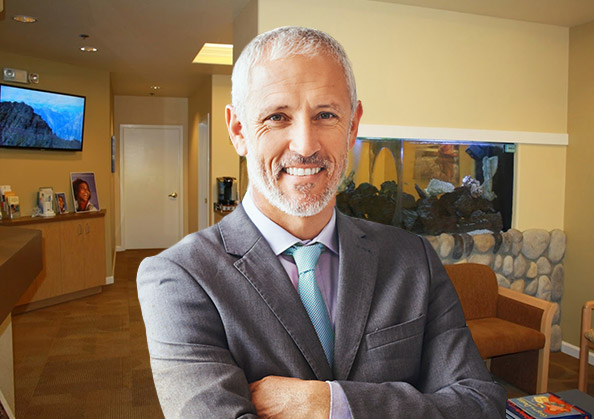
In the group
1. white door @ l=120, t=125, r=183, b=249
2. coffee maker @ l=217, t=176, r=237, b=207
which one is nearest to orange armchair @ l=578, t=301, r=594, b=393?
coffee maker @ l=217, t=176, r=237, b=207

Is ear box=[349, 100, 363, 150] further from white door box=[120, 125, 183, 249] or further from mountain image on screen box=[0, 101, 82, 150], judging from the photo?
white door box=[120, 125, 183, 249]

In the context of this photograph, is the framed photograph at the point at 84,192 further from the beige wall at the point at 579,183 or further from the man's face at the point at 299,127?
the man's face at the point at 299,127

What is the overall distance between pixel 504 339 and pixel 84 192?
16.6ft

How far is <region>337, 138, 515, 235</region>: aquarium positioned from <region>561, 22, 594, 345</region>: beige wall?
0.56 m

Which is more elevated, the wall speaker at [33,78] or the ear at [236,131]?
the wall speaker at [33,78]

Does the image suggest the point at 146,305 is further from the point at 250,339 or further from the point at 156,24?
the point at 156,24

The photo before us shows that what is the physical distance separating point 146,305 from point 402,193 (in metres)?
3.26

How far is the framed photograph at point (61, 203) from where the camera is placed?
629 centimetres

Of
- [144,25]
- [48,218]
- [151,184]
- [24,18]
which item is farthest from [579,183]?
[151,184]

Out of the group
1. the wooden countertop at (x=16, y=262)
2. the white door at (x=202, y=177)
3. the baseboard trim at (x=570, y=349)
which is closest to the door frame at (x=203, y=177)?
the white door at (x=202, y=177)

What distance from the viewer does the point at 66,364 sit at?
420 cm

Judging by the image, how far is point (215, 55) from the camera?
6.27m

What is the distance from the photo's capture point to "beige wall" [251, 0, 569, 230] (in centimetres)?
392

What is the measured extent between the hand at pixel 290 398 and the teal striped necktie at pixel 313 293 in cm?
10
